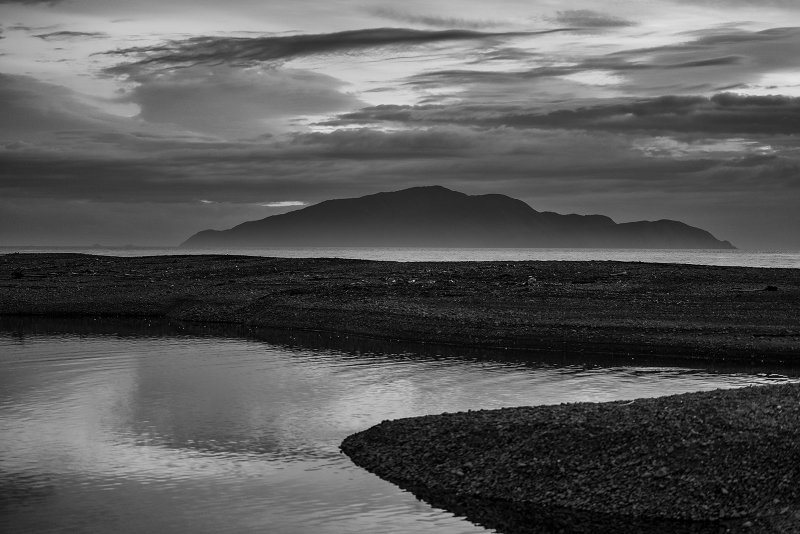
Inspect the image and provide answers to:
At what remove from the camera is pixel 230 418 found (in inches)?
1204

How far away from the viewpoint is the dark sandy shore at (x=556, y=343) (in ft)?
65.8

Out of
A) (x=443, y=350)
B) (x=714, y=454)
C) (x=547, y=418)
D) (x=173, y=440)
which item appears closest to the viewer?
Result: (x=714, y=454)

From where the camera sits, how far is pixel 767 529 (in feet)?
59.8

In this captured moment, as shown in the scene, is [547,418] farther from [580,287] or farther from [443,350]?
[580,287]

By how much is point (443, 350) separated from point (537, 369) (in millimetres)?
8221

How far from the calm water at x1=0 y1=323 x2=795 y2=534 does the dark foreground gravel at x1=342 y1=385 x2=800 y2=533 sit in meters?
1.50

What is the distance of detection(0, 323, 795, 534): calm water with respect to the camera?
67.4 ft

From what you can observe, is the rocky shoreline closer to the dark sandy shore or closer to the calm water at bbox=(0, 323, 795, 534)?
the dark sandy shore

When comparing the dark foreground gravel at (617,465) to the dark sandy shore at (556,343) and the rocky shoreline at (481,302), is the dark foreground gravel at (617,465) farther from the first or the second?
the rocky shoreline at (481,302)

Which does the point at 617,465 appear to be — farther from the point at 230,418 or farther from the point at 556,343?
the point at 556,343

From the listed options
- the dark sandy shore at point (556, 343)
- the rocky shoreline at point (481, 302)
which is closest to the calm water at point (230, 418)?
the dark sandy shore at point (556, 343)

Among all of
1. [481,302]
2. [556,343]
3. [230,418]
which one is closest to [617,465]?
[230,418]

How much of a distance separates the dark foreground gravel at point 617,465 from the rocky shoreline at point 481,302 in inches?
948

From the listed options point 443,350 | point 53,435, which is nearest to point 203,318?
point 443,350
